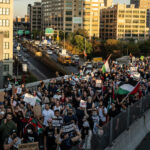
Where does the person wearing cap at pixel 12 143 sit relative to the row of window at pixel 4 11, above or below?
below

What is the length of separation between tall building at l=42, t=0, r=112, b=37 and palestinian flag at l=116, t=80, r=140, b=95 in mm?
131361

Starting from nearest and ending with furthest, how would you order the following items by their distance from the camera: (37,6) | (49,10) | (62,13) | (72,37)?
1. (72,37)
2. (62,13)
3. (49,10)
4. (37,6)

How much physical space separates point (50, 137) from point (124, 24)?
14358 centimetres

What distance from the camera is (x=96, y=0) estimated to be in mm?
157750

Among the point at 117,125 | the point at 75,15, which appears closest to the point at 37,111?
the point at 117,125

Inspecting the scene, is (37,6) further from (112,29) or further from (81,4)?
(112,29)

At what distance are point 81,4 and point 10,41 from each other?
8762cm

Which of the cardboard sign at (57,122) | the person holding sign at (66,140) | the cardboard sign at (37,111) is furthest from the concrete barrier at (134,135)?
the cardboard sign at (37,111)

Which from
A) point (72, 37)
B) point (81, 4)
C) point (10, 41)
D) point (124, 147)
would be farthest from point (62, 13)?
point (124, 147)

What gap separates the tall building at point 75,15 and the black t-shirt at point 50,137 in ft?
447

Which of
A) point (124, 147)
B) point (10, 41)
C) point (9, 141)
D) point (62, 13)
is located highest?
point (62, 13)

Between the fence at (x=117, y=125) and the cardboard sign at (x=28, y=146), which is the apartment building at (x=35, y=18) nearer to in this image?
the fence at (x=117, y=125)

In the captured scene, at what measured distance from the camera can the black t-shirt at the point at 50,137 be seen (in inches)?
340

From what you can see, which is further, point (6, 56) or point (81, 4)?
point (81, 4)
